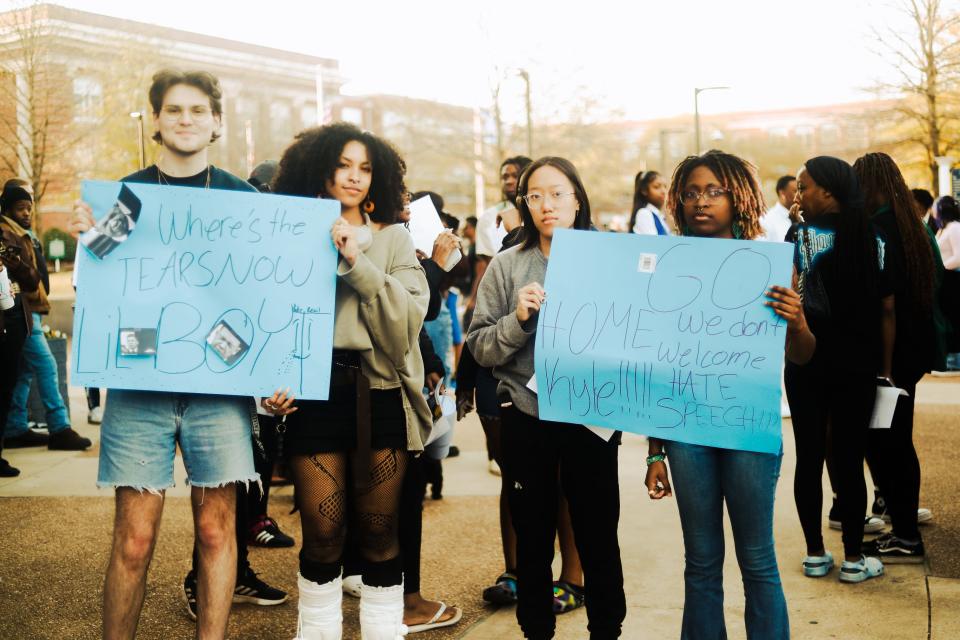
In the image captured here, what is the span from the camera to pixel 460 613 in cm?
419

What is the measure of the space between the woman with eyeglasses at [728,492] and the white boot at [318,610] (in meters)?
1.19

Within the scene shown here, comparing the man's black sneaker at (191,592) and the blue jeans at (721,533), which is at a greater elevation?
the blue jeans at (721,533)

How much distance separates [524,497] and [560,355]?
535 mm

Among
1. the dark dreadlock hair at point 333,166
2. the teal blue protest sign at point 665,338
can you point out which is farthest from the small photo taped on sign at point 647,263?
the dark dreadlock hair at point 333,166

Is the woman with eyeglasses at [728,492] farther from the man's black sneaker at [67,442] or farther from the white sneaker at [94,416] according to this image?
the white sneaker at [94,416]

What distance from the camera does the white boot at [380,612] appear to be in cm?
342

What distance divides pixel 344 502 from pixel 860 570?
2.57 m

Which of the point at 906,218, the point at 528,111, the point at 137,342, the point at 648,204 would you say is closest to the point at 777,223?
the point at 648,204

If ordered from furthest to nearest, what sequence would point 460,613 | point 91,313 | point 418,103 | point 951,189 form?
1. point 418,103
2. point 951,189
3. point 460,613
4. point 91,313

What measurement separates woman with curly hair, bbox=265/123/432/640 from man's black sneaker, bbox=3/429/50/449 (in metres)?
5.67

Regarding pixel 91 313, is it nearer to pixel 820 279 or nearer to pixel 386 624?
pixel 386 624

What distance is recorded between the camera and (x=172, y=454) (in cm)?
321

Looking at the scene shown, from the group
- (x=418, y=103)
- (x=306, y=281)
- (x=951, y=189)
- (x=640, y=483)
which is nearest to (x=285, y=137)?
(x=418, y=103)

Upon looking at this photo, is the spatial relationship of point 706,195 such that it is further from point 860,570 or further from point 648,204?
point 648,204
